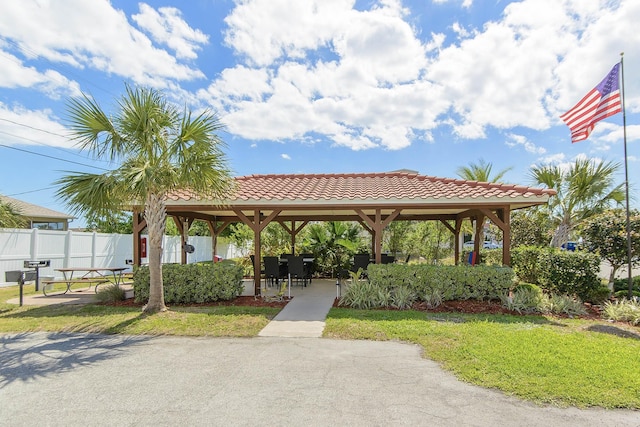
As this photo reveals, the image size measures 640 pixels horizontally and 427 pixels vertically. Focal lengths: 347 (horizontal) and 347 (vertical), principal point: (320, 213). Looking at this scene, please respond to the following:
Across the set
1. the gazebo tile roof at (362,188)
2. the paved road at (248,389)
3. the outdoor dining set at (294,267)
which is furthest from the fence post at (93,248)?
the paved road at (248,389)

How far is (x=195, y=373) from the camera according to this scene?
4.41 m

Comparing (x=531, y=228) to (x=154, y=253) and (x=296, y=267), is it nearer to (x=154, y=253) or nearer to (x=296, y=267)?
(x=296, y=267)

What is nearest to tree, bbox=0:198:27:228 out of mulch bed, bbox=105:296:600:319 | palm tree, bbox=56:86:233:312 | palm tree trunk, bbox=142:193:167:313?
mulch bed, bbox=105:296:600:319

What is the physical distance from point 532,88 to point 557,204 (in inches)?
158

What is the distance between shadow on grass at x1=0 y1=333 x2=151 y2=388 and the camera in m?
4.54

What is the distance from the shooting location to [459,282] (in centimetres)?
837

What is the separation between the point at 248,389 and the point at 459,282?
6.09m

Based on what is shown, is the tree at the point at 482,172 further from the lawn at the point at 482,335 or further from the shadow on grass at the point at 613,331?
the lawn at the point at 482,335

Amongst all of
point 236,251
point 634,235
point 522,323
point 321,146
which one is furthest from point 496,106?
point 236,251

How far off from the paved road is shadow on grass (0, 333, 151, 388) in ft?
0.06

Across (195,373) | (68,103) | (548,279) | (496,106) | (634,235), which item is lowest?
(195,373)

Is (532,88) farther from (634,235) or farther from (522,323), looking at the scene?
(522,323)

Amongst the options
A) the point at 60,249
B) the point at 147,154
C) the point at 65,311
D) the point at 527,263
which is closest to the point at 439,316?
the point at 527,263

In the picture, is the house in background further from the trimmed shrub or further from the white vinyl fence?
the trimmed shrub
